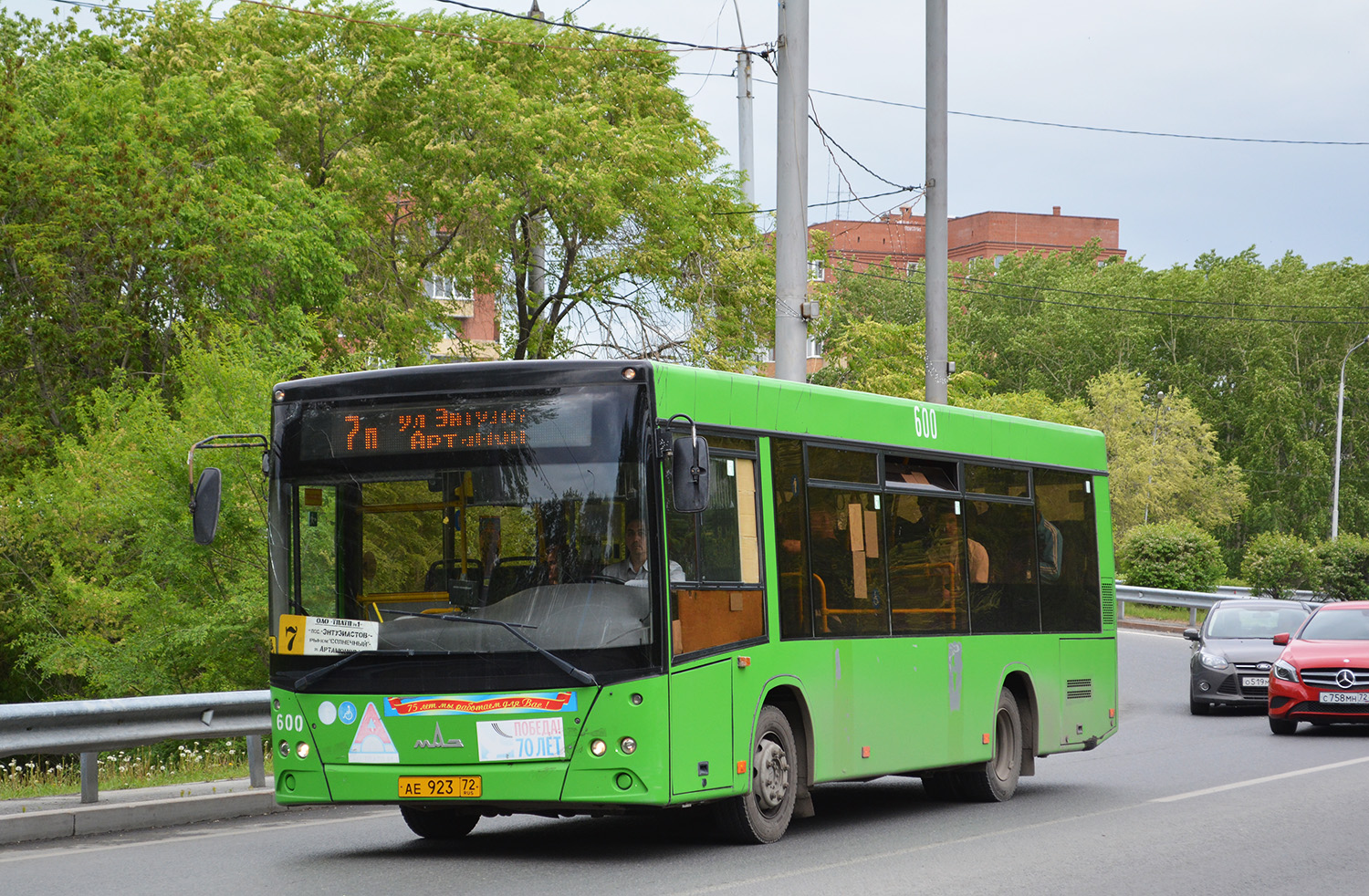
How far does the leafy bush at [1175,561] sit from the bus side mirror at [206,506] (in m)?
38.2

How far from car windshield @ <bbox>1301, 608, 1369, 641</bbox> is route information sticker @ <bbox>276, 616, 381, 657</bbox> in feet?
45.3

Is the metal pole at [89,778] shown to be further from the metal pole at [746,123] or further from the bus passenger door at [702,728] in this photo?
the metal pole at [746,123]

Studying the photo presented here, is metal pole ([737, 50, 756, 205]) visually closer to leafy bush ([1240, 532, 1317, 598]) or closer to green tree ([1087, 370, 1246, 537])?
leafy bush ([1240, 532, 1317, 598])

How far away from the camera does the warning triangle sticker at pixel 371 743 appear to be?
31.7 ft

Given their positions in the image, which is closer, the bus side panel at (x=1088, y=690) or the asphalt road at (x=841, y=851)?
the asphalt road at (x=841, y=851)

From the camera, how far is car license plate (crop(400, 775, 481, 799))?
9438mm

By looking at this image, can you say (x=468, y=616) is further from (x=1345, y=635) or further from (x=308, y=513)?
(x=1345, y=635)

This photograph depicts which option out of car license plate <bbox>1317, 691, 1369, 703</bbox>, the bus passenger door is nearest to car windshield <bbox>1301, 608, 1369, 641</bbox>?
car license plate <bbox>1317, 691, 1369, 703</bbox>

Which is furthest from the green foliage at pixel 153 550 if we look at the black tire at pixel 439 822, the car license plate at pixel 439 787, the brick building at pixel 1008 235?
the brick building at pixel 1008 235

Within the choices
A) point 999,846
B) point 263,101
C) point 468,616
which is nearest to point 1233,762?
point 999,846

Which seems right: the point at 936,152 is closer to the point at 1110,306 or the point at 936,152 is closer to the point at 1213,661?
the point at 1213,661

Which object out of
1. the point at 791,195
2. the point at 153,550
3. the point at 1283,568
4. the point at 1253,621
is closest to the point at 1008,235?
the point at 1283,568

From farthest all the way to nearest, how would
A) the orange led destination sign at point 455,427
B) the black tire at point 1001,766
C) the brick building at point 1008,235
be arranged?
the brick building at point 1008,235 → the black tire at point 1001,766 → the orange led destination sign at point 455,427

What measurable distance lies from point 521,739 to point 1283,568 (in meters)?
40.3
